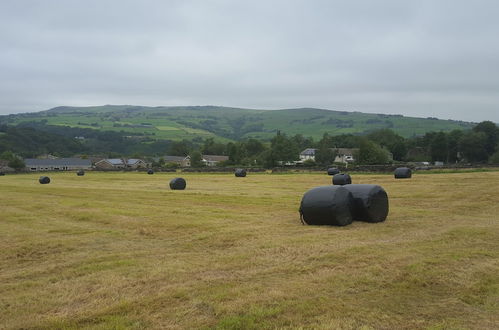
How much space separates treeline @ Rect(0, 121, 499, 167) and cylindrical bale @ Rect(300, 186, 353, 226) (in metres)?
68.6

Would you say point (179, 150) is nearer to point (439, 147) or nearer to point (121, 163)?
point (121, 163)

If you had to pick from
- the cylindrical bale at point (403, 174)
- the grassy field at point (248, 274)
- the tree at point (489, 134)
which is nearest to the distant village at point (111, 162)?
the tree at point (489, 134)

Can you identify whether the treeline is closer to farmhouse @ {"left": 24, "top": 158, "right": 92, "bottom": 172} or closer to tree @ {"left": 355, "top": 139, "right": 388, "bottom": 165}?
tree @ {"left": 355, "top": 139, "right": 388, "bottom": 165}

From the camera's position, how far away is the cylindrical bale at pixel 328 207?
1343 centimetres

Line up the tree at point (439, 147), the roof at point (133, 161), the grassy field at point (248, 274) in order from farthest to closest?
the roof at point (133, 161) → the tree at point (439, 147) → the grassy field at point (248, 274)

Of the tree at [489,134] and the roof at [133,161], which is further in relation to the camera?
the roof at [133,161]

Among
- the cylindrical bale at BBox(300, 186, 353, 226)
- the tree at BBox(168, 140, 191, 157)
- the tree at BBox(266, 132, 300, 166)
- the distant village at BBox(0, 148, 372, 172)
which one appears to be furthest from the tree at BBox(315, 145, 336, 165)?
the cylindrical bale at BBox(300, 186, 353, 226)

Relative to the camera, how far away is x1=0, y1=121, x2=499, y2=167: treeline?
292ft

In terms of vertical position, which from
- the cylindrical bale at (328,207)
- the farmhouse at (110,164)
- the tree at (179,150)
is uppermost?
the cylindrical bale at (328,207)

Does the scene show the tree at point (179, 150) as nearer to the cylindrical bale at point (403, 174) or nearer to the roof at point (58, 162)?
the roof at point (58, 162)

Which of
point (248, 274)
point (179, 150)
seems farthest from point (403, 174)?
point (179, 150)

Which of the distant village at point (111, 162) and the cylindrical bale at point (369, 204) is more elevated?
the cylindrical bale at point (369, 204)

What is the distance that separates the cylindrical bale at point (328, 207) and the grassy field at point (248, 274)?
0.41 m

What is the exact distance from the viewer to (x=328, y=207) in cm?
1340
